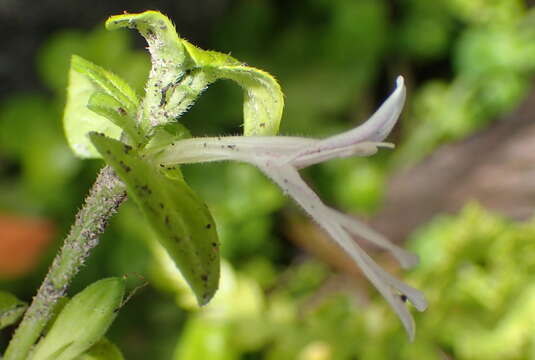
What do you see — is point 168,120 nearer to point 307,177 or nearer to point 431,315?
point 431,315

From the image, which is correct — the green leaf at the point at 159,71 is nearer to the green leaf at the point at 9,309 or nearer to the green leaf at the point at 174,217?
the green leaf at the point at 174,217

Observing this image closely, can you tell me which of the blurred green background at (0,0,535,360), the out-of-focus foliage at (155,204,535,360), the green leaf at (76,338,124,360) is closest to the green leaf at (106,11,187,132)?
the green leaf at (76,338,124,360)

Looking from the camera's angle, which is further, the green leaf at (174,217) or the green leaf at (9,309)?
the green leaf at (9,309)

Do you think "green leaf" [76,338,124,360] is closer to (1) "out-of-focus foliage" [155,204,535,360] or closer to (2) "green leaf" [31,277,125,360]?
(2) "green leaf" [31,277,125,360]

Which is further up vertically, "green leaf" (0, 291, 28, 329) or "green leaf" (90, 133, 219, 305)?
"green leaf" (90, 133, 219, 305)

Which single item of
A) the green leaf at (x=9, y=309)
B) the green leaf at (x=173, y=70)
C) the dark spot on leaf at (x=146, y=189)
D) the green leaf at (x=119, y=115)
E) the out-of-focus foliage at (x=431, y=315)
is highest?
the green leaf at (x=173, y=70)

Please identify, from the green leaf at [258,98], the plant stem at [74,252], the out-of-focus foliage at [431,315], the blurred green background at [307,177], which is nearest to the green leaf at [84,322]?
the plant stem at [74,252]
